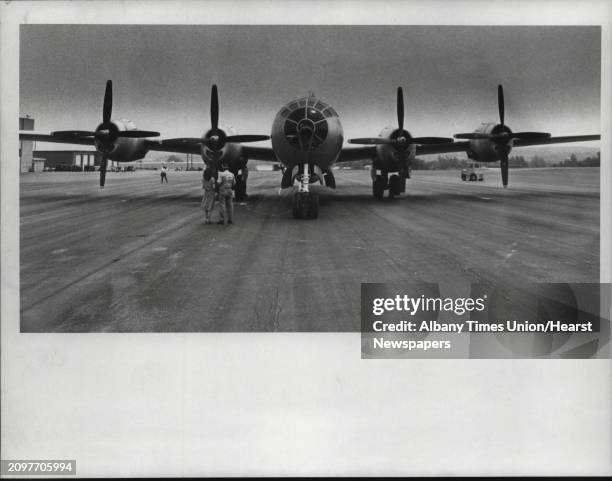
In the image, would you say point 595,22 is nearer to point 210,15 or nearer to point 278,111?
point 210,15

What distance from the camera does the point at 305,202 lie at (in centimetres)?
1420

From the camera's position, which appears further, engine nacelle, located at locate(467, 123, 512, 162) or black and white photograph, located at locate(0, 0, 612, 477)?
engine nacelle, located at locate(467, 123, 512, 162)

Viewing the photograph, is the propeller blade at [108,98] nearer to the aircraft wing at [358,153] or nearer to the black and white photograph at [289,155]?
the black and white photograph at [289,155]

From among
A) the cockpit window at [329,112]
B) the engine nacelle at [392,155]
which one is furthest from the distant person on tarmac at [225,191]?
the engine nacelle at [392,155]

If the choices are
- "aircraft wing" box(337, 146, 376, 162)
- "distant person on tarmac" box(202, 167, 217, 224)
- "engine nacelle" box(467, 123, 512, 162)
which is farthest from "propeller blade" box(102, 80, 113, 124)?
"aircraft wing" box(337, 146, 376, 162)

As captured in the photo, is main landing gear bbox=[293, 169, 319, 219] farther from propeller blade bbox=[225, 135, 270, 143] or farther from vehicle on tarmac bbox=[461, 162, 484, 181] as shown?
vehicle on tarmac bbox=[461, 162, 484, 181]

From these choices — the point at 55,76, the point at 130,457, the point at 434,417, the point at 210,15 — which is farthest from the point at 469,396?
the point at 55,76

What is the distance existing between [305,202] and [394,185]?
8551 mm

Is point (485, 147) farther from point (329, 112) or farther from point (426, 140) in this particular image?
point (329, 112)

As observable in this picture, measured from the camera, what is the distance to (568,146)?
9.14m

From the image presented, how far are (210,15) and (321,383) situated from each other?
5.01 m

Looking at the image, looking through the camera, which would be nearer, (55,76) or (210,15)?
(210,15)

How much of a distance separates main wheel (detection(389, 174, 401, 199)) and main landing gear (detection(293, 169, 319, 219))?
25.6 ft

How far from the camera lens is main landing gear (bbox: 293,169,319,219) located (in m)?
14.2
